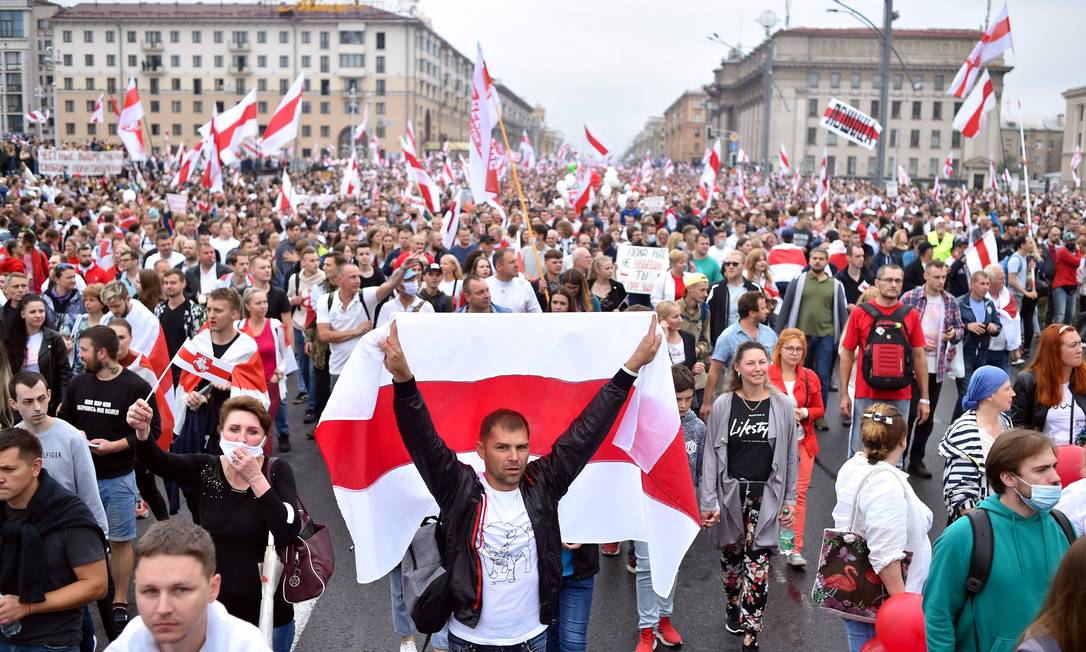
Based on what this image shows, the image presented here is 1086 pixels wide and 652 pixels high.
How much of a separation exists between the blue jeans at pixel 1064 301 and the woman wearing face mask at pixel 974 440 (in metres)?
11.1

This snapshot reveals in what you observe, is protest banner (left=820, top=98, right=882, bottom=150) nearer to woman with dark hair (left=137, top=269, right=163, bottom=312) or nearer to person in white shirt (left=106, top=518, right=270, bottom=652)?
woman with dark hair (left=137, top=269, right=163, bottom=312)

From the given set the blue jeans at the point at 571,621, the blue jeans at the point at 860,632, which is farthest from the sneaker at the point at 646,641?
the blue jeans at the point at 860,632

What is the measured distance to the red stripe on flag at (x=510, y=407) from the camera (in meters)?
4.12

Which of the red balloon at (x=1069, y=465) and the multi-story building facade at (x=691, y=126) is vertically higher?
the multi-story building facade at (x=691, y=126)

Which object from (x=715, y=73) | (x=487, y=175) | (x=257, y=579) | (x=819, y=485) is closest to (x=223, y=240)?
(x=487, y=175)

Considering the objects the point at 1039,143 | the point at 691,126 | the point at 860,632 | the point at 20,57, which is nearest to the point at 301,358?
the point at 860,632

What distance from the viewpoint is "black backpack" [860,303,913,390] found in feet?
24.5

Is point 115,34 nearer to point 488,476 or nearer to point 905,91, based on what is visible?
point 905,91

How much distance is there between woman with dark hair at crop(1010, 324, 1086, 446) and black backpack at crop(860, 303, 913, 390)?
5.13 feet

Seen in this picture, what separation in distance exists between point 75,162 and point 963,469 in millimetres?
23257

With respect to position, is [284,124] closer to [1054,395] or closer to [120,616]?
[120,616]

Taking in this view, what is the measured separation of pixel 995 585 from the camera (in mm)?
3340

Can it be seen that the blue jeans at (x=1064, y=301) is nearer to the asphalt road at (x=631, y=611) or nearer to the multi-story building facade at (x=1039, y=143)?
the asphalt road at (x=631, y=611)

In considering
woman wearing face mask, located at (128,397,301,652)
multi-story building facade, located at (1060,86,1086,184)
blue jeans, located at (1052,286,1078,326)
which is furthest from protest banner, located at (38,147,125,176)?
multi-story building facade, located at (1060,86,1086,184)
